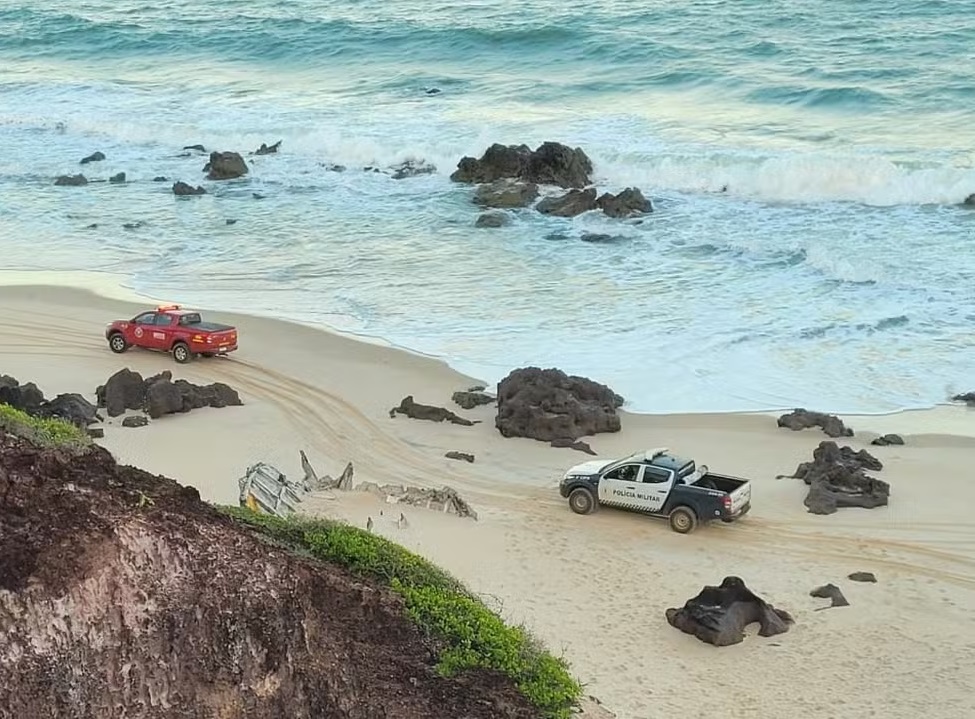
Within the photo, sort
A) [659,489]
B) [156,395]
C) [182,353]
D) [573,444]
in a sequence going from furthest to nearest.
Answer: [182,353] < [156,395] < [573,444] < [659,489]

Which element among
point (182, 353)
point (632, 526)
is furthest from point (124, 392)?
point (632, 526)

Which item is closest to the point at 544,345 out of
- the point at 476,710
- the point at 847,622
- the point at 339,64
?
the point at 847,622

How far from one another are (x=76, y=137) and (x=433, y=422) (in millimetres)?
35824

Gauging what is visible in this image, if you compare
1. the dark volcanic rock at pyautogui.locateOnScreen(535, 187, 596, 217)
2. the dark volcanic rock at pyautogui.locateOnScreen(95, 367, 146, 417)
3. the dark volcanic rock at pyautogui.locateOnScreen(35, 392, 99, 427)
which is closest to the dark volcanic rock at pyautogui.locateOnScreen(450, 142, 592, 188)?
the dark volcanic rock at pyautogui.locateOnScreen(535, 187, 596, 217)

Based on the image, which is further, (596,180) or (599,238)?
(596,180)

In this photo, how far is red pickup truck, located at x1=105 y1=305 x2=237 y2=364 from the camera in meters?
27.4

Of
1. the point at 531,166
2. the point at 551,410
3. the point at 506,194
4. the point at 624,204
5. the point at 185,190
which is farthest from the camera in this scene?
the point at 185,190

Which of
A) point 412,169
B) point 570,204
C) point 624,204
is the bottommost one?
point 412,169

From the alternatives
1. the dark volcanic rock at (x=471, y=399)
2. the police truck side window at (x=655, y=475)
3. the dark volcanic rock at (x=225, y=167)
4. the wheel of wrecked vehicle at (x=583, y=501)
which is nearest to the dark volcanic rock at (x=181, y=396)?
the dark volcanic rock at (x=471, y=399)

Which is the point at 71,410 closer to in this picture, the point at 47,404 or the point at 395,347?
the point at 47,404

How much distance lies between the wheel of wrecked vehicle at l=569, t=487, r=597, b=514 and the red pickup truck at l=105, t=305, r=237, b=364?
9.81 metres

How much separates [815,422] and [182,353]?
1254 centimetres

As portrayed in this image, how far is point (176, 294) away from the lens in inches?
1303

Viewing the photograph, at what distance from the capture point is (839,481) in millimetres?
21016
